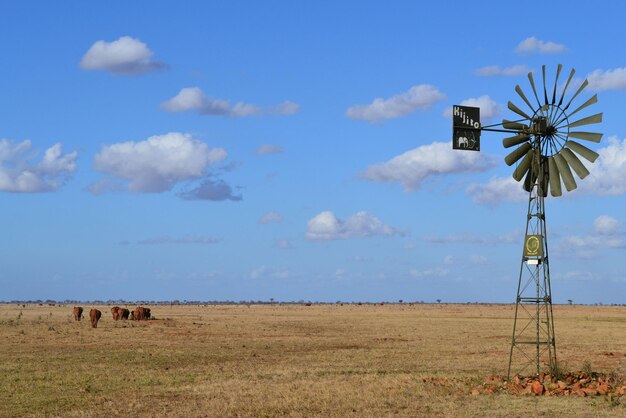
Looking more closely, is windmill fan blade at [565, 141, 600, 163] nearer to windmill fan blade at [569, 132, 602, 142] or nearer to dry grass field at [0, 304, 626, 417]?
windmill fan blade at [569, 132, 602, 142]

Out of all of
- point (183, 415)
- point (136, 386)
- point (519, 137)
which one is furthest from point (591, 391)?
point (136, 386)

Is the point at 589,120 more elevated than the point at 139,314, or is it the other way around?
the point at 589,120

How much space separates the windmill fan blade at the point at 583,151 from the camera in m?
24.8

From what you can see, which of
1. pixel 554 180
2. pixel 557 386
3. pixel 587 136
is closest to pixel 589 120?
pixel 587 136

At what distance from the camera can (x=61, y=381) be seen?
2877cm

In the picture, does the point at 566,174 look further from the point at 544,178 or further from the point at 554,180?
the point at 544,178

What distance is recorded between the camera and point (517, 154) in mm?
26109

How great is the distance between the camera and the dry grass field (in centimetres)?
2216

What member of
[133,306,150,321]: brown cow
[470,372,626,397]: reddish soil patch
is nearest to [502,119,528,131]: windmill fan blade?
[470,372,626,397]: reddish soil patch

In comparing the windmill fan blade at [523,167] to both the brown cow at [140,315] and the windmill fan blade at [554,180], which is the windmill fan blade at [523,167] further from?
the brown cow at [140,315]

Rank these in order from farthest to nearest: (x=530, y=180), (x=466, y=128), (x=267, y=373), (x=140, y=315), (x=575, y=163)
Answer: (x=140, y=315) < (x=267, y=373) < (x=530, y=180) < (x=575, y=163) < (x=466, y=128)

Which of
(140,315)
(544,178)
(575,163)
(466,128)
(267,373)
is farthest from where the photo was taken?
(140,315)

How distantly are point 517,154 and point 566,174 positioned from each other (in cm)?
175

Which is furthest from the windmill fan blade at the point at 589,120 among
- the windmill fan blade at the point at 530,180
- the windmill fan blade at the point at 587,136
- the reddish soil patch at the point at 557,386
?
the reddish soil patch at the point at 557,386
